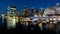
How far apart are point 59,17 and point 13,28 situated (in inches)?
25.4

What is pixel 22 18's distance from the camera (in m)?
2.41

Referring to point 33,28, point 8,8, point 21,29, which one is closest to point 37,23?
point 33,28

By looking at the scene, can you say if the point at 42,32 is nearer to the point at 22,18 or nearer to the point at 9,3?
the point at 22,18

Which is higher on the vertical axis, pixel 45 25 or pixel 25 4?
pixel 25 4

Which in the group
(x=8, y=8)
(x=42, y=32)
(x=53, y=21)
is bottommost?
(x=42, y=32)

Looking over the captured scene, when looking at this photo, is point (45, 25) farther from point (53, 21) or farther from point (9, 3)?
point (9, 3)

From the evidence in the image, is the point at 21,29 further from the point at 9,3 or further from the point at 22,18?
the point at 9,3

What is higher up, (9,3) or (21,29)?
(9,3)

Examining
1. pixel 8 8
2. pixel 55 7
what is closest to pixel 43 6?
pixel 55 7

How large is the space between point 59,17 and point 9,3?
2.36ft

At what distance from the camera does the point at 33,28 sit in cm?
241

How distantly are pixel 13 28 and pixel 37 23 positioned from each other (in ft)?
1.11

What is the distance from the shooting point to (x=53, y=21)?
2.38m

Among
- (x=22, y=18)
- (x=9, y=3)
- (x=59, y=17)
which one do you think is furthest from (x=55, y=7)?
(x=9, y=3)
